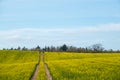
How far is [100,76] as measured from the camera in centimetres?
5497

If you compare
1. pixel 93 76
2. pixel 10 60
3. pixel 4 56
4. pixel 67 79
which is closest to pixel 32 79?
pixel 67 79

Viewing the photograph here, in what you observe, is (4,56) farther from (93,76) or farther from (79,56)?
(93,76)

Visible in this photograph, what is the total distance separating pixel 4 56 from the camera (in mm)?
141000

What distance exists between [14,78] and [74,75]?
10437 millimetres

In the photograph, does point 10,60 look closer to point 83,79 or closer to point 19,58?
point 19,58

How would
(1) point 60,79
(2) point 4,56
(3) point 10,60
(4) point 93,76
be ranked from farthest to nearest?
(2) point 4,56
(3) point 10,60
(4) point 93,76
(1) point 60,79

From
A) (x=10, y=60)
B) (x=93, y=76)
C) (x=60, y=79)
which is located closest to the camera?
(x=60, y=79)

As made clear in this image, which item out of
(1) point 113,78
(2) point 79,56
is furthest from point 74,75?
(2) point 79,56

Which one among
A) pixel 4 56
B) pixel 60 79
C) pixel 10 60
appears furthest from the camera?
pixel 4 56

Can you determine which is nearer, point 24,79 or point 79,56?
point 24,79

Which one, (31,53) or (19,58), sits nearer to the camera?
(19,58)

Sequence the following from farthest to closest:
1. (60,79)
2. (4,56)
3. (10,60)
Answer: (4,56)
(10,60)
(60,79)

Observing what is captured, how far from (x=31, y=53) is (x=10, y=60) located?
636 inches

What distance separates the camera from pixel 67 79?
171ft
